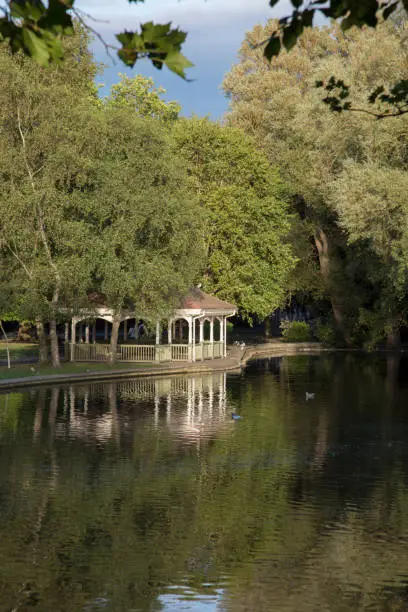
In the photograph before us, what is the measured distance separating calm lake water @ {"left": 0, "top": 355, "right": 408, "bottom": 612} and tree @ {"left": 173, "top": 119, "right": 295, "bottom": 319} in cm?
3067

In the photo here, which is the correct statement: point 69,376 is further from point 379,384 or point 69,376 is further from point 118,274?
point 379,384

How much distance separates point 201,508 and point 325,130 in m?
45.5

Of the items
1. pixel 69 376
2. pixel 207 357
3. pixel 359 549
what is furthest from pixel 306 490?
pixel 207 357

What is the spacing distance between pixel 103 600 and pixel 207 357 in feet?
151

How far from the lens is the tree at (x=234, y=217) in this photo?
61.4 m

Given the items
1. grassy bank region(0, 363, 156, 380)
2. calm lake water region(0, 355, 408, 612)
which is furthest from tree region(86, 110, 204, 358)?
calm lake water region(0, 355, 408, 612)

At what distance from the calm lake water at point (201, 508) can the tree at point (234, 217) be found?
30672mm

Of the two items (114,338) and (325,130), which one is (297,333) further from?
(114,338)

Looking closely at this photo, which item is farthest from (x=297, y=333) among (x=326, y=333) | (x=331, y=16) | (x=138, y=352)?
(x=331, y=16)

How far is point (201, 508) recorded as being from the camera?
15.5 metres

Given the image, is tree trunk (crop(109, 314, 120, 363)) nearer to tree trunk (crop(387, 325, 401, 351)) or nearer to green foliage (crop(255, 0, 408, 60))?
tree trunk (crop(387, 325, 401, 351))

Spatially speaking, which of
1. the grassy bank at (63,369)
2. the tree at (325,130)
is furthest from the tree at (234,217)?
the grassy bank at (63,369)

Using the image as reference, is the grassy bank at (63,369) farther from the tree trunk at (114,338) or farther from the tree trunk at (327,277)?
the tree trunk at (327,277)

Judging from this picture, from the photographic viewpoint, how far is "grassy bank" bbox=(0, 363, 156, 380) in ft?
135
